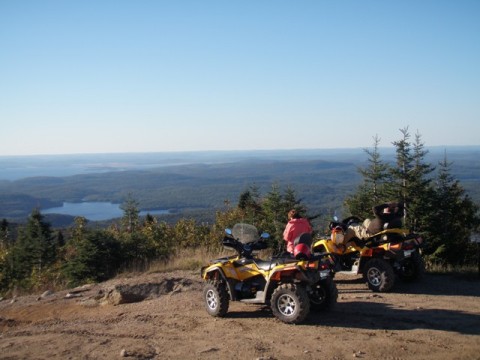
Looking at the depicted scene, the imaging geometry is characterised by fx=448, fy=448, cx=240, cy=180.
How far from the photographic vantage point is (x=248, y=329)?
6.92 m

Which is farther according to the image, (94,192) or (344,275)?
(94,192)

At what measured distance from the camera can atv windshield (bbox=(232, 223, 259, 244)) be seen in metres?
8.00

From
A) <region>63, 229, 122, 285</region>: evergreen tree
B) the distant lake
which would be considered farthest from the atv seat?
the distant lake

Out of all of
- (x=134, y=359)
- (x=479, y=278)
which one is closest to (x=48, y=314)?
(x=134, y=359)

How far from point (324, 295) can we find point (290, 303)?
87 cm

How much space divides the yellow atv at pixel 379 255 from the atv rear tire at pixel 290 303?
1952 millimetres

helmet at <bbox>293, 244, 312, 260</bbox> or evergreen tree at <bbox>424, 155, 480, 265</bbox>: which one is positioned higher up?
helmet at <bbox>293, 244, 312, 260</bbox>

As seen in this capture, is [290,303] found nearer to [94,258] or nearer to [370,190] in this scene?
[94,258]

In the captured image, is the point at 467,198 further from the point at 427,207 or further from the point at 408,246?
the point at 408,246

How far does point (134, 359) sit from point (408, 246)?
6.15 meters

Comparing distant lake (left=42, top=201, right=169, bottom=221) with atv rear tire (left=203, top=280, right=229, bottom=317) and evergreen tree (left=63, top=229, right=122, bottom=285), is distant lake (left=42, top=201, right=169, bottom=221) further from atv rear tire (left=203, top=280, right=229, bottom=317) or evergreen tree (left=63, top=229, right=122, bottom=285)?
atv rear tire (left=203, top=280, right=229, bottom=317)

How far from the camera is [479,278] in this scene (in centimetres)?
1002

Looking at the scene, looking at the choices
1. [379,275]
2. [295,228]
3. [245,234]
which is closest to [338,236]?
[295,228]

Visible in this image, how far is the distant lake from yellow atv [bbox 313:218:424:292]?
12278cm
